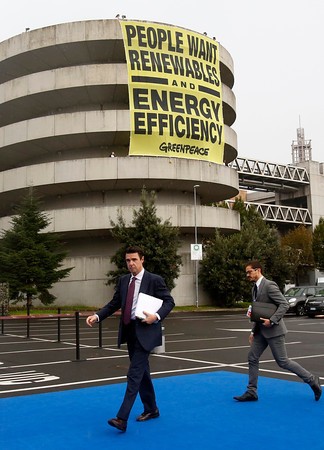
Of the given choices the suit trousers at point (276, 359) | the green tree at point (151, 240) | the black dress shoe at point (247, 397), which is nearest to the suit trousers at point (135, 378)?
the black dress shoe at point (247, 397)

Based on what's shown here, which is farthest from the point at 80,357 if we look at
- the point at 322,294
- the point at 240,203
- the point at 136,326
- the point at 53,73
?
the point at 240,203

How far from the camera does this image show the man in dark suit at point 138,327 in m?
5.95

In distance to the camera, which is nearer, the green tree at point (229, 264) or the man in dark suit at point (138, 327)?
the man in dark suit at point (138, 327)

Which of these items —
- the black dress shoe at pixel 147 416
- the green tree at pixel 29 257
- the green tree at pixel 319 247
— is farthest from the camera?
the green tree at pixel 319 247

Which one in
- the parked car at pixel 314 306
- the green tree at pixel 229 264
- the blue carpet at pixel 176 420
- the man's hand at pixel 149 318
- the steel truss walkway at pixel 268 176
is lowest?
the blue carpet at pixel 176 420

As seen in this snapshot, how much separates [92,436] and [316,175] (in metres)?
73.7

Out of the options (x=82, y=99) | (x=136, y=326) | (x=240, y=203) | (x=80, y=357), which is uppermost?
(x=82, y=99)

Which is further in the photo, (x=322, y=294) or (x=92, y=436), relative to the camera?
(x=322, y=294)

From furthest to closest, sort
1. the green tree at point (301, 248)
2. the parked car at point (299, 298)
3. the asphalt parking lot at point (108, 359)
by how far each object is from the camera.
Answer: the green tree at point (301, 248), the parked car at point (299, 298), the asphalt parking lot at point (108, 359)

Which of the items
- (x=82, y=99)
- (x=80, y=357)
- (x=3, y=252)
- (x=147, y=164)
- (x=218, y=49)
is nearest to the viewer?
(x=80, y=357)

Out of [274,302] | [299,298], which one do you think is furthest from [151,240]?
[274,302]

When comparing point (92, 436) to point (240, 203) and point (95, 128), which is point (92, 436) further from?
point (240, 203)

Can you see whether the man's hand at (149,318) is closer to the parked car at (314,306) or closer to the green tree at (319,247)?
the parked car at (314,306)

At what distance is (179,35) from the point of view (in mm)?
43469
